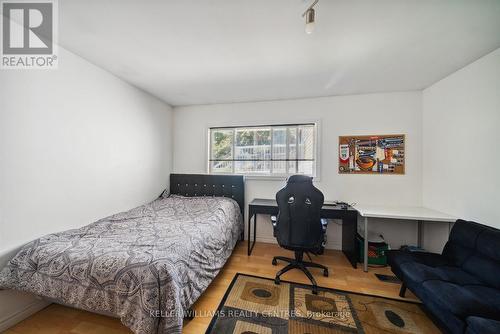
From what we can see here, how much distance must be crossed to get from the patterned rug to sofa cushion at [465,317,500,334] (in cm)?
53

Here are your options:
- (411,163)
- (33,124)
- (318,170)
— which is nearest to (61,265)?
(33,124)

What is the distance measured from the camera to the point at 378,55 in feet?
6.25

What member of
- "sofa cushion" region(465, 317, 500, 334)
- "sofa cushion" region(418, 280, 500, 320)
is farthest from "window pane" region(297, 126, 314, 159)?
"sofa cushion" region(465, 317, 500, 334)

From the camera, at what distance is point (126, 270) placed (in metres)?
1.26

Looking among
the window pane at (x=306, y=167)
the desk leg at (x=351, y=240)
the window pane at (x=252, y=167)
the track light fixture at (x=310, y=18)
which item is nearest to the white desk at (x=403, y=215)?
the desk leg at (x=351, y=240)

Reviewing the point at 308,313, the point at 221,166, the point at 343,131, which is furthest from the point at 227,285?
the point at 343,131

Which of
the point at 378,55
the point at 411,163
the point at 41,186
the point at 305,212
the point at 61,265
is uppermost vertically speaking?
the point at 378,55

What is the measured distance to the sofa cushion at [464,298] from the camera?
118cm

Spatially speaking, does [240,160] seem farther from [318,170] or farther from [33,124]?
[33,124]

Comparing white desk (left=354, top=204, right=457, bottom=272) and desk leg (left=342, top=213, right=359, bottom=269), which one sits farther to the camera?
desk leg (left=342, top=213, right=359, bottom=269)

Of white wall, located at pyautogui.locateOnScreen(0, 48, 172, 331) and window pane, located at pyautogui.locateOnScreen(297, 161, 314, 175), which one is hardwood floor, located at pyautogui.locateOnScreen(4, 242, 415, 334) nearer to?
white wall, located at pyautogui.locateOnScreen(0, 48, 172, 331)

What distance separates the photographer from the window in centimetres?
313

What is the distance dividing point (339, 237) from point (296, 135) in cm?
179

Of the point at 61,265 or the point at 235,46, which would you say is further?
the point at 235,46
